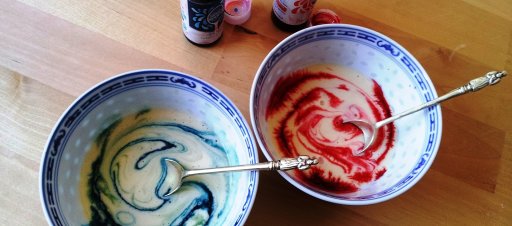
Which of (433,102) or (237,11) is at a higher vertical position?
(433,102)

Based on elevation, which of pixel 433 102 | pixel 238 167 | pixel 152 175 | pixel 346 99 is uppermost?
pixel 433 102

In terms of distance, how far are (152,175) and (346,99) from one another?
14.3 inches

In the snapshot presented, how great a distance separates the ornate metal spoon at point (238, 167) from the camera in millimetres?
547

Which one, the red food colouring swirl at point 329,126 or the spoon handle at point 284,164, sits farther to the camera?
the red food colouring swirl at point 329,126

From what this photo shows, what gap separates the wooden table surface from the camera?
0.67 meters

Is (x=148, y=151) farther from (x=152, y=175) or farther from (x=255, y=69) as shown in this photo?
(x=255, y=69)

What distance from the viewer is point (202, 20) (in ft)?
2.26

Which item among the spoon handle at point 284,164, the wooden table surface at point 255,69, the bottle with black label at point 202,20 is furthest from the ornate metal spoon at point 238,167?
the bottle with black label at point 202,20

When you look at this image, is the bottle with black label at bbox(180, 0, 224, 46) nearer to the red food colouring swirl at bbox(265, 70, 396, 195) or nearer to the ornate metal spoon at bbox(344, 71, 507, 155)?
the red food colouring swirl at bbox(265, 70, 396, 195)

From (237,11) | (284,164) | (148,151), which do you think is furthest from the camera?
(237,11)

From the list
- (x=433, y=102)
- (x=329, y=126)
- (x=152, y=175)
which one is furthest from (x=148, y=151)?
(x=433, y=102)

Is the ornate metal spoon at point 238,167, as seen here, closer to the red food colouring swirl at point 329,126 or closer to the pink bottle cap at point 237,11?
the red food colouring swirl at point 329,126

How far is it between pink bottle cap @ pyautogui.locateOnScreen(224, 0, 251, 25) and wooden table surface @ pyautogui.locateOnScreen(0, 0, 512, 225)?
0.5 inches

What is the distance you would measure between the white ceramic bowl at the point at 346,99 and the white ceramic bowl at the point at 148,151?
0.24 ft
